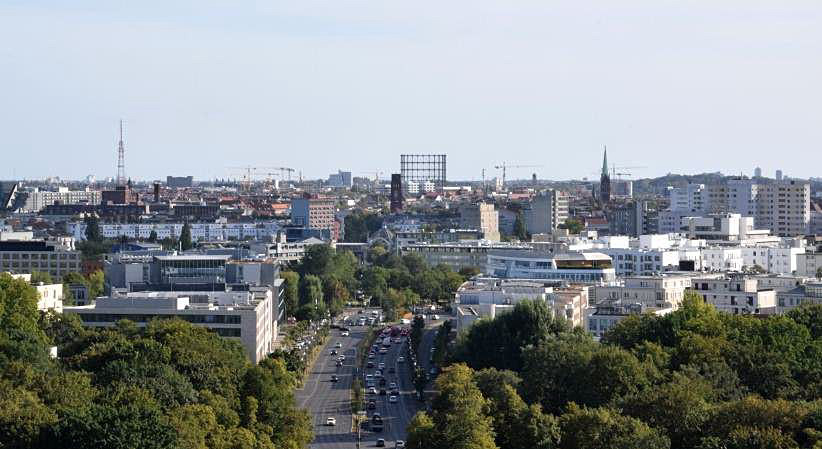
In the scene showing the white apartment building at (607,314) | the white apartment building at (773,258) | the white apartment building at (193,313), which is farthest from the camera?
the white apartment building at (773,258)

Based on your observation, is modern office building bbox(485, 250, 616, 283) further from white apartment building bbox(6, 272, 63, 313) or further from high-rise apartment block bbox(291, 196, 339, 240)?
high-rise apartment block bbox(291, 196, 339, 240)

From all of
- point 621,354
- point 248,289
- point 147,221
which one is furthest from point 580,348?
point 147,221

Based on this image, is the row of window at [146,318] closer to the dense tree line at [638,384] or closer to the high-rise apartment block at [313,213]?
the dense tree line at [638,384]

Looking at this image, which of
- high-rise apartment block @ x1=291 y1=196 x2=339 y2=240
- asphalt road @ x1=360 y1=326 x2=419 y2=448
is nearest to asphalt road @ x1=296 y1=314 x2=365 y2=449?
asphalt road @ x1=360 y1=326 x2=419 y2=448

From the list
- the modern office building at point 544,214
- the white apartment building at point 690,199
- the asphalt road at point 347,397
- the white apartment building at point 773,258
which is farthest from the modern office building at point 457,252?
the modern office building at point 544,214

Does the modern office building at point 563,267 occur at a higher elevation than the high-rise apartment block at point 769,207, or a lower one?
lower

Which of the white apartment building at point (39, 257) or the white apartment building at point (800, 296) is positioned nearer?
the white apartment building at point (800, 296)
